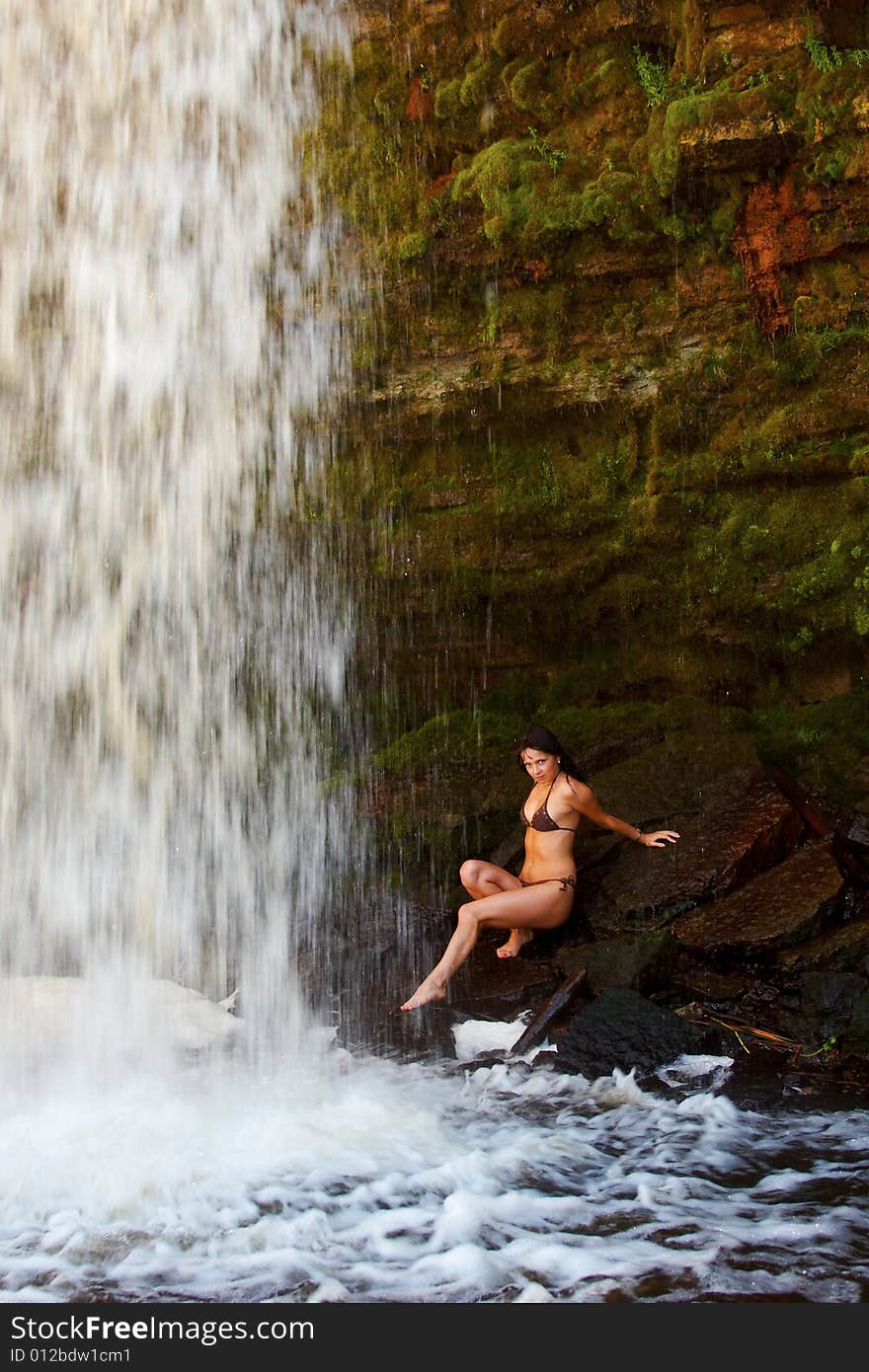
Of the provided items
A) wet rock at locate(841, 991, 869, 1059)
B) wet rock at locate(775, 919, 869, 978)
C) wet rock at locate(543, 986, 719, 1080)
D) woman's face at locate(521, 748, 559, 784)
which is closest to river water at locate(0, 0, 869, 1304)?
wet rock at locate(543, 986, 719, 1080)

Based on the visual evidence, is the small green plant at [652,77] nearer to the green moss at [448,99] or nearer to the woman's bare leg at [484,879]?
the green moss at [448,99]

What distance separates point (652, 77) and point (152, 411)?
4.68 m

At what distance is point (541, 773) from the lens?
24.1 ft

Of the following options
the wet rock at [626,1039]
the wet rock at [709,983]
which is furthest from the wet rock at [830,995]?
the wet rock at [626,1039]

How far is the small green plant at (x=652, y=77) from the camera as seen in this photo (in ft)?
26.6

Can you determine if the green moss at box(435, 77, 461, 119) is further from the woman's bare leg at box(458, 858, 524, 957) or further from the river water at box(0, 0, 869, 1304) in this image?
the woman's bare leg at box(458, 858, 524, 957)

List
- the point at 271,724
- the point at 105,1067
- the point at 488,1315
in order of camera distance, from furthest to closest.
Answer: the point at 271,724, the point at 105,1067, the point at 488,1315

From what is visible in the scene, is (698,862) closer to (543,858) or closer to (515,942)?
(543,858)

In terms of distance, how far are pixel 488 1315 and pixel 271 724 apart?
310 inches

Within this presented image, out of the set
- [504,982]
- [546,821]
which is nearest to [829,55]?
[546,821]

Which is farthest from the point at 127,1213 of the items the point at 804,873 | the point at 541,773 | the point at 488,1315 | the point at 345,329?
the point at 345,329

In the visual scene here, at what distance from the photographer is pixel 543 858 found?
740 centimetres

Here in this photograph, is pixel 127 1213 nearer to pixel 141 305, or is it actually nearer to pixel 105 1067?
pixel 105 1067

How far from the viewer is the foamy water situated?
361cm
